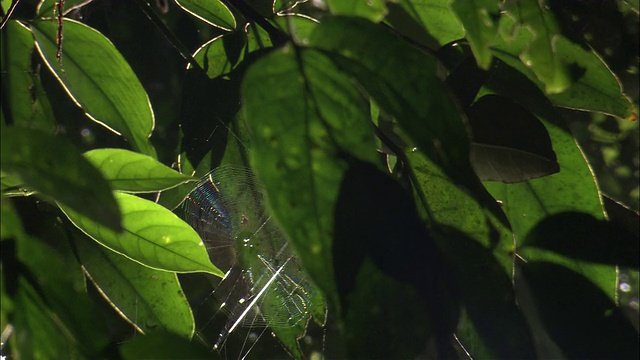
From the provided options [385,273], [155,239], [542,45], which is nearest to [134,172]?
[155,239]

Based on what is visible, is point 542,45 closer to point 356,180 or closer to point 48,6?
point 356,180

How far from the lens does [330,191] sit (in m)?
0.31

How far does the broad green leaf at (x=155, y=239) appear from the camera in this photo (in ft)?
1.24

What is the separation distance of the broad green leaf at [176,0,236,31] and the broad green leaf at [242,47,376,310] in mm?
273

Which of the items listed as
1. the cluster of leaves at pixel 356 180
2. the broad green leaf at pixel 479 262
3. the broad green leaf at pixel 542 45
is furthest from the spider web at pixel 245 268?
the broad green leaf at pixel 542 45

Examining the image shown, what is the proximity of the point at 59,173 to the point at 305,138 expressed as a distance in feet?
0.38

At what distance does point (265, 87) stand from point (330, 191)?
0.06 metres

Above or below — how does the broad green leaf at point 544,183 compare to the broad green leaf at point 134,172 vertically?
below

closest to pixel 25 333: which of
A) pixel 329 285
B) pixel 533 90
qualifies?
pixel 329 285

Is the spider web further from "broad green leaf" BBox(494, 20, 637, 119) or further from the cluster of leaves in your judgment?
"broad green leaf" BBox(494, 20, 637, 119)

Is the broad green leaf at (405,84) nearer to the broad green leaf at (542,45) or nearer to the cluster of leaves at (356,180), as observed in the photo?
the cluster of leaves at (356,180)

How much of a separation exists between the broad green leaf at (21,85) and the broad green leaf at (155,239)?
0.15 metres

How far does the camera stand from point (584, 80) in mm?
462

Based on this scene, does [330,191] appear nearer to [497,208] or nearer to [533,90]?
[497,208]
